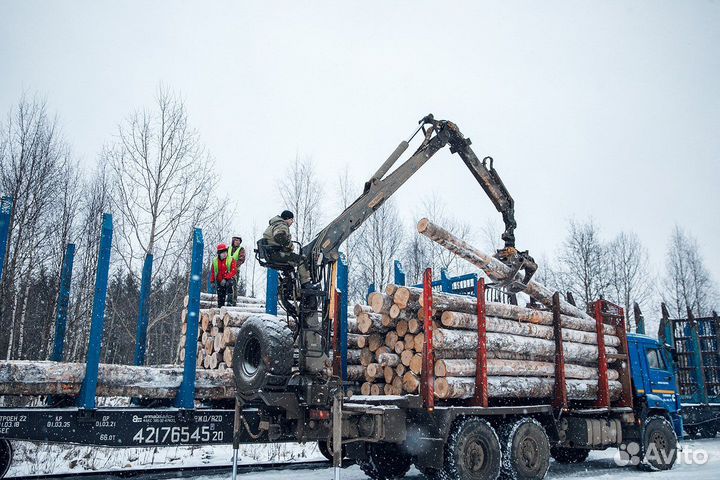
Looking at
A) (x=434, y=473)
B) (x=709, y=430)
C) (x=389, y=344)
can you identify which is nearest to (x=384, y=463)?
(x=434, y=473)

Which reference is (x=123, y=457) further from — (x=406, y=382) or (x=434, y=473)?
(x=434, y=473)

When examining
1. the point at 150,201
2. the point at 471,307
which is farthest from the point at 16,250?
the point at 471,307

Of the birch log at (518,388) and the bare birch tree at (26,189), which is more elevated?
the bare birch tree at (26,189)

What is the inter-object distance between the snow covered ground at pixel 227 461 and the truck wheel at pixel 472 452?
1.87 m

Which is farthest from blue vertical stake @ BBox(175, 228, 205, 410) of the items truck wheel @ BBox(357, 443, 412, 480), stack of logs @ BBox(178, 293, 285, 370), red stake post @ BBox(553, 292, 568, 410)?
A: red stake post @ BBox(553, 292, 568, 410)

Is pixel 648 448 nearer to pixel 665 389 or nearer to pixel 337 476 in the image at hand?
pixel 665 389

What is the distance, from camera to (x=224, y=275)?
11.0 m

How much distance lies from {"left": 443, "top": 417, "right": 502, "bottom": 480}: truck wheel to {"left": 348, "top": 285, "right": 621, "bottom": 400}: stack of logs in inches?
19.8

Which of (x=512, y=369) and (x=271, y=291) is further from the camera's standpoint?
(x=512, y=369)

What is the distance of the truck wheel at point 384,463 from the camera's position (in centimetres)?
920

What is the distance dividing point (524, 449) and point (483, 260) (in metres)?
3.23

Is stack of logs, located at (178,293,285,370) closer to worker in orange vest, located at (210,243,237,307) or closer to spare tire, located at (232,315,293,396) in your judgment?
worker in orange vest, located at (210,243,237,307)

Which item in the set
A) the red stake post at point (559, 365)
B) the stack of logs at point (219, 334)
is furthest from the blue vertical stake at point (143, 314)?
the red stake post at point (559, 365)

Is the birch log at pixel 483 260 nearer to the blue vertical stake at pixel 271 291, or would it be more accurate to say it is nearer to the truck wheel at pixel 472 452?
the blue vertical stake at pixel 271 291
